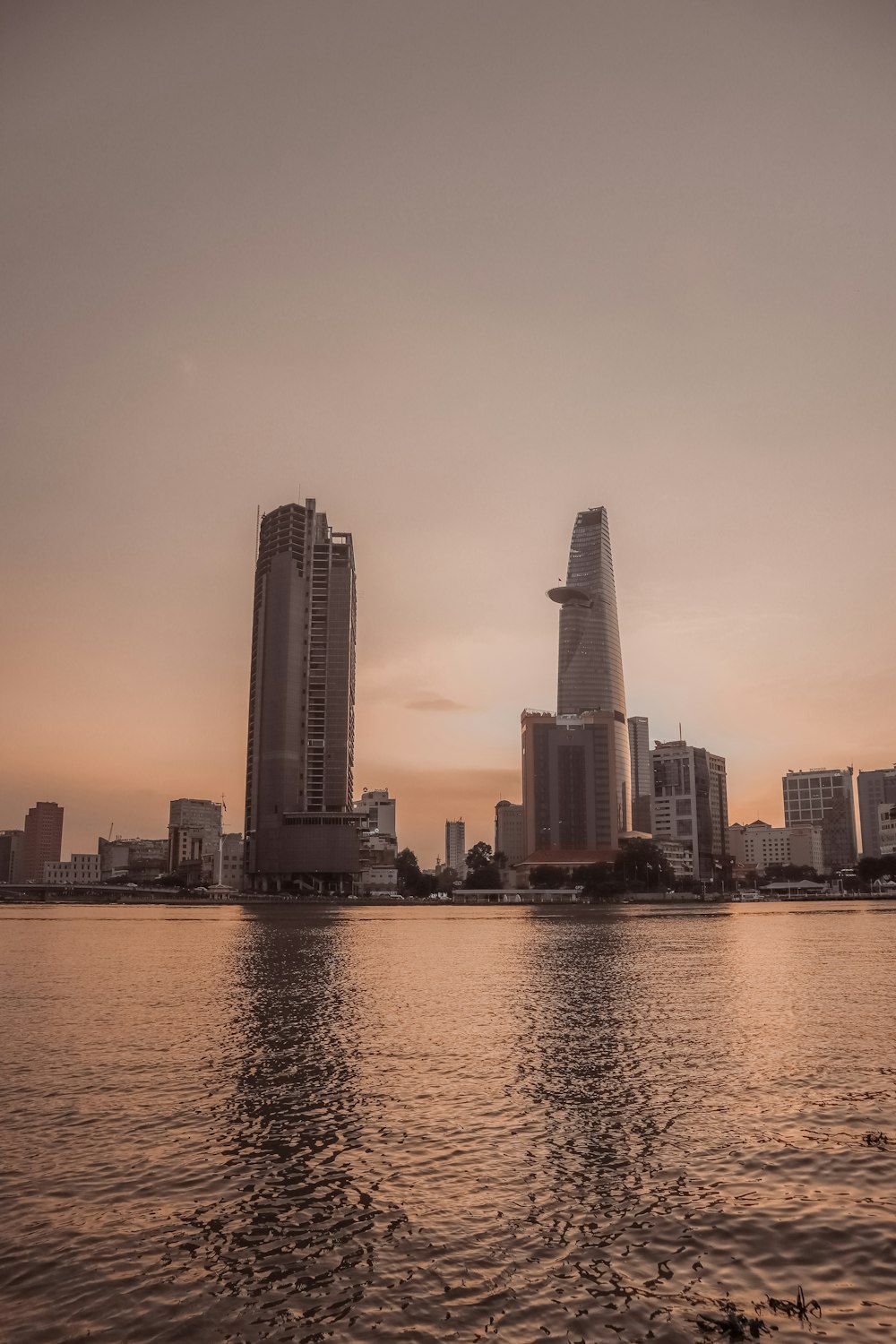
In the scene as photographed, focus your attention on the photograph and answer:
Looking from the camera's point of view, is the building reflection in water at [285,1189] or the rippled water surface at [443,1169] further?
the building reflection in water at [285,1189]

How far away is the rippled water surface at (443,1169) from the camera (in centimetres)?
1636

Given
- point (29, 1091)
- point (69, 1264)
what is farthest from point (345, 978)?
point (69, 1264)

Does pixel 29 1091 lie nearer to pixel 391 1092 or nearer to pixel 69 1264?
pixel 391 1092

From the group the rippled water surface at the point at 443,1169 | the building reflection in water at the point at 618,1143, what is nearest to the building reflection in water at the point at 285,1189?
the rippled water surface at the point at 443,1169

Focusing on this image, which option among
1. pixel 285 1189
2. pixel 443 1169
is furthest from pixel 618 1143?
pixel 285 1189

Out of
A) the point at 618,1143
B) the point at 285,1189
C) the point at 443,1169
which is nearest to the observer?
the point at 285,1189

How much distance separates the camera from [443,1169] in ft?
77.4

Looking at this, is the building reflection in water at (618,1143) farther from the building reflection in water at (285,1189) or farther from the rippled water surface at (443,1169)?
the building reflection in water at (285,1189)

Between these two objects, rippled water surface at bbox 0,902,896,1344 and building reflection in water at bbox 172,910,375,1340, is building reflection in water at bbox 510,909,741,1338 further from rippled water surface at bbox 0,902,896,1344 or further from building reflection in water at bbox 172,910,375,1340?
building reflection in water at bbox 172,910,375,1340

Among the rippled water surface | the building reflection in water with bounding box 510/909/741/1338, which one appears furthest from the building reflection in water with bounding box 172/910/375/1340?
the building reflection in water with bounding box 510/909/741/1338

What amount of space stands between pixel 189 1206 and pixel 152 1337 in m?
6.27

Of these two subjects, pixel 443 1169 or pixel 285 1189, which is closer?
pixel 285 1189

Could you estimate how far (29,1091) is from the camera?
32344 millimetres

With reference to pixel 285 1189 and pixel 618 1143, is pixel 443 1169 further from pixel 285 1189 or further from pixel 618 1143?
pixel 618 1143
